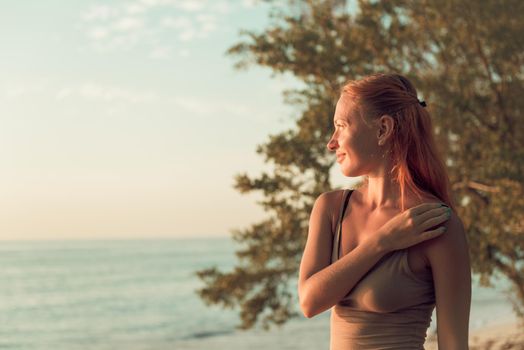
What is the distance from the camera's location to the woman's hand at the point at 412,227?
2359mm

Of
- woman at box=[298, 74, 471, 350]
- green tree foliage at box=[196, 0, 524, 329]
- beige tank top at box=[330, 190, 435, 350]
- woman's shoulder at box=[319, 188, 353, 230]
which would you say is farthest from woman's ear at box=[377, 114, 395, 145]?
green tree foliage at box=[196, 0, 524, 329]

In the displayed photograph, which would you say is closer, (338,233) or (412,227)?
(412,227)

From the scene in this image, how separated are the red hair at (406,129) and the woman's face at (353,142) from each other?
1.1 inches

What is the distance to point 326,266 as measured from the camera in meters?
2.53

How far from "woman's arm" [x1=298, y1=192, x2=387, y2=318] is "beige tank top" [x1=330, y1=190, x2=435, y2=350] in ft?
0.13

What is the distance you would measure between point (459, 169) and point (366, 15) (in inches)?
102

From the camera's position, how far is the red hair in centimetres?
247

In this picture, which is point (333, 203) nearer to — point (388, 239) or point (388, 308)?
point (388, 239)

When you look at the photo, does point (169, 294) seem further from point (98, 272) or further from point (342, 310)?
point (342, 310)

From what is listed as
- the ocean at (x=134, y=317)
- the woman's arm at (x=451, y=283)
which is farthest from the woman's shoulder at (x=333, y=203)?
the ocean at (x=134, y=317)

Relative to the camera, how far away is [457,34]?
37.4 ft

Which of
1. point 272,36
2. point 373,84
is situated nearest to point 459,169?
point 272,36

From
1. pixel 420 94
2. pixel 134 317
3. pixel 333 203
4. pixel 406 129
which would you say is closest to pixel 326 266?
pixel 333 203

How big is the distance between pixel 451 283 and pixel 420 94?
29.2ft
